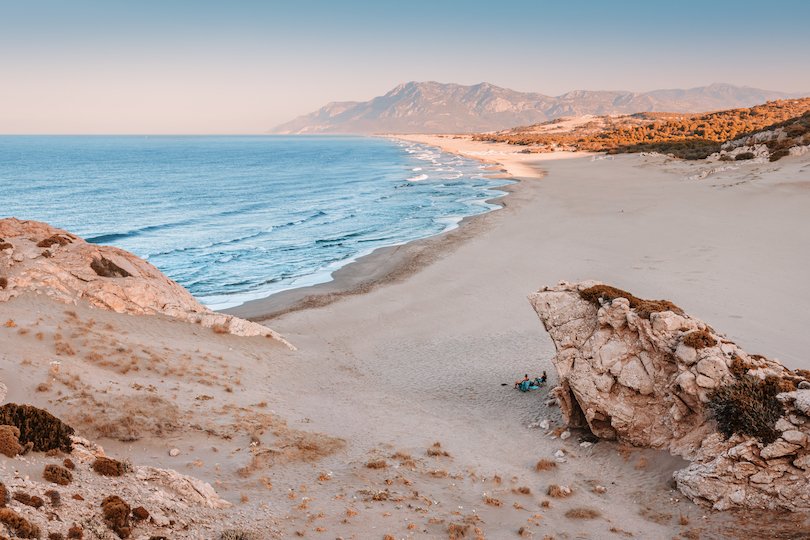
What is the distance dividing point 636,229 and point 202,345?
27.4m

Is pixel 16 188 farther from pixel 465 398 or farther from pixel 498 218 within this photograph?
pixel 465 398

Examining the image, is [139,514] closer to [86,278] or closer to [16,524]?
[16,524]

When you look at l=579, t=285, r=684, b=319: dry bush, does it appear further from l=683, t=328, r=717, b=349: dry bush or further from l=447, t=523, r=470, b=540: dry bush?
l=447, t=523, r=470, b=540: dry bush

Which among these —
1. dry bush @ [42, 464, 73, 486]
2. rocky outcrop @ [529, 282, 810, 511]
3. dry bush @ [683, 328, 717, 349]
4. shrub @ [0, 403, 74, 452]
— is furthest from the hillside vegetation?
dry bush @ [42, 464, 73, 486]

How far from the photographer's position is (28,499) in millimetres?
7016

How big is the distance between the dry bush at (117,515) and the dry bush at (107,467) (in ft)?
3.26

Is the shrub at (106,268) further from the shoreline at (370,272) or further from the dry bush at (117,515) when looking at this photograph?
the dry bush at (117,515)

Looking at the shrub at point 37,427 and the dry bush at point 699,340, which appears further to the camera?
the dry bush at point 699,340

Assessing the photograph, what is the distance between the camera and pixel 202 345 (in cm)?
1753

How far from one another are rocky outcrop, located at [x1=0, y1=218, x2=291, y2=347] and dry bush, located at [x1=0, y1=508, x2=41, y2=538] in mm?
12251

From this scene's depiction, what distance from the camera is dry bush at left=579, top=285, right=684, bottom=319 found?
12.2 metres

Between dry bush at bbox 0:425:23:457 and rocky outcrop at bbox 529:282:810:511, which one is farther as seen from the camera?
rocky outcrop at bbox 529:282:810:511

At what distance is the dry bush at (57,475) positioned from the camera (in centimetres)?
780

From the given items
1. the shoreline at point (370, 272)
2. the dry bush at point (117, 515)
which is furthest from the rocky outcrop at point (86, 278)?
the dry bush at point (117, 515)
